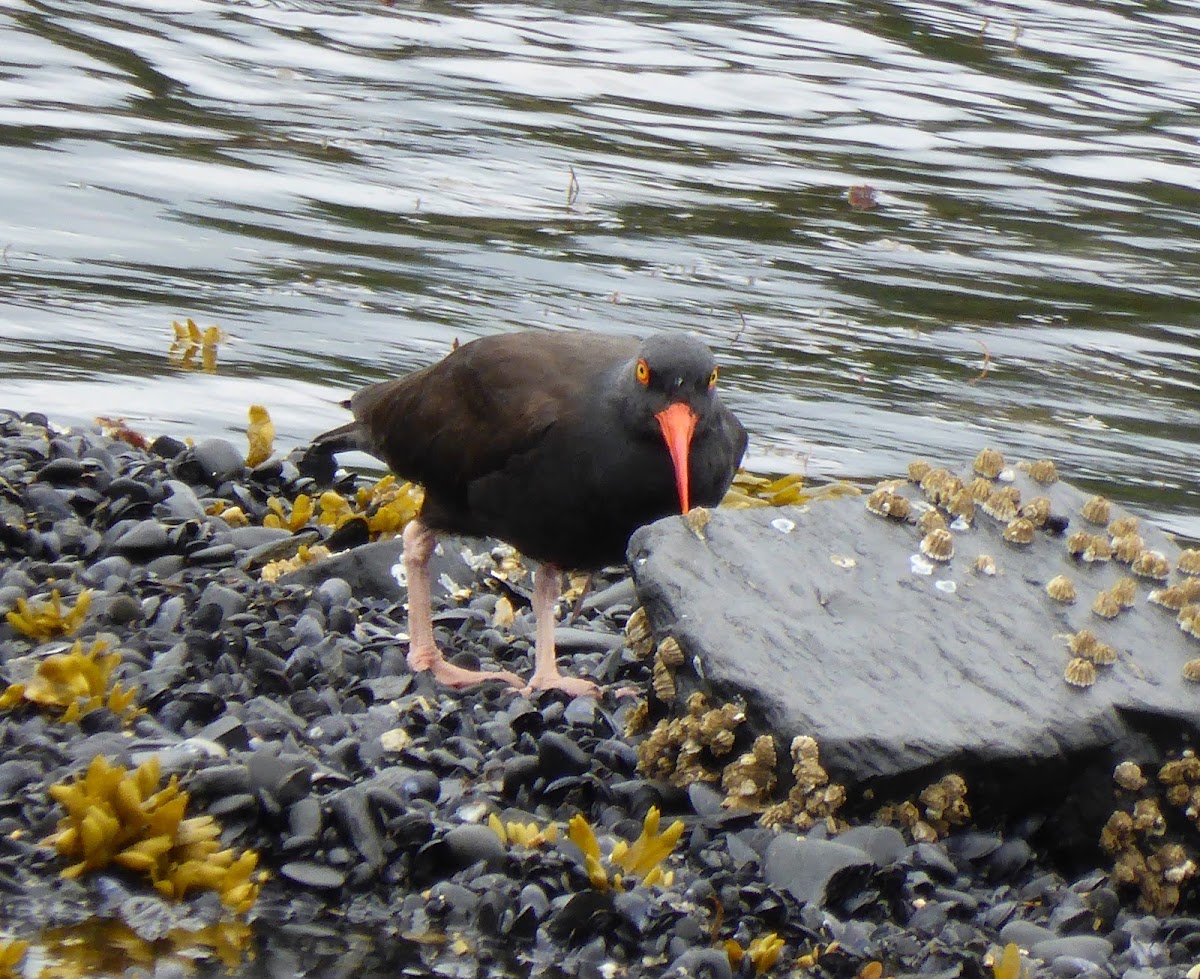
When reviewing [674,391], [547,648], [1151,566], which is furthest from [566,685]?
[1151,566]

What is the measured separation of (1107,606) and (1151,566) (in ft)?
0.93

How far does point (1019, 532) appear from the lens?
182 inches

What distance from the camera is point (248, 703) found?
14.2 feet

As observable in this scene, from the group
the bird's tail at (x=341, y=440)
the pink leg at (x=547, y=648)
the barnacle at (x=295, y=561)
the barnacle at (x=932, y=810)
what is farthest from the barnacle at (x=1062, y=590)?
the bird's tail at (x=341, y=440)

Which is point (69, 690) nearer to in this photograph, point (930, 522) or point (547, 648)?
point (547, 648)

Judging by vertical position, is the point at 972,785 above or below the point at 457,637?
above

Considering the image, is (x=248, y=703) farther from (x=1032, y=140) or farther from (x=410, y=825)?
(x=1032, y=140)

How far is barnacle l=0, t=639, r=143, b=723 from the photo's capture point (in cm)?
404

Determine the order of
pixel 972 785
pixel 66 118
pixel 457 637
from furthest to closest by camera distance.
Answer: pixel 66 118 < pixel 457 637 < pixel 972 785

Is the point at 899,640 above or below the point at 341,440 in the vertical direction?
above

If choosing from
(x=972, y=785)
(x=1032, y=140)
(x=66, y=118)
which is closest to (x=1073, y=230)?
(x=1032, y=140)

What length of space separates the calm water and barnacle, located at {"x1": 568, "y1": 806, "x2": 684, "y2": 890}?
14.0ft

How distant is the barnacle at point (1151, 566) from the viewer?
458cm

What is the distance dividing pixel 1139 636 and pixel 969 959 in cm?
116
